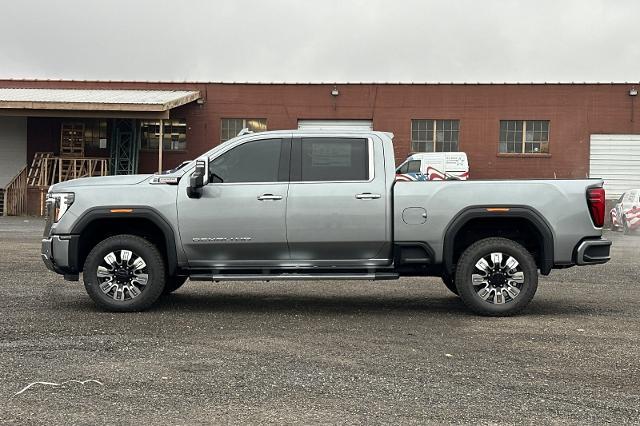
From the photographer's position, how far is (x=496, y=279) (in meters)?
7.88

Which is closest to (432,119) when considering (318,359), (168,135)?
(168,135)

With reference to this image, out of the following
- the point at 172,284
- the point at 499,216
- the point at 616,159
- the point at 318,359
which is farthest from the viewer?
the point at 616,159

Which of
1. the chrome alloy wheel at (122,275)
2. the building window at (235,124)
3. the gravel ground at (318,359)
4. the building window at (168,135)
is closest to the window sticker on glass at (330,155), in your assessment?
the gravel ground at (318,359)

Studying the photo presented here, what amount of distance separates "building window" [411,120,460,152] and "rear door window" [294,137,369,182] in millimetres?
23474

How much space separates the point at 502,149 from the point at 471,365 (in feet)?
86.8

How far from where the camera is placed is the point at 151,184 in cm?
805

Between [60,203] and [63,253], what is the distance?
57cm

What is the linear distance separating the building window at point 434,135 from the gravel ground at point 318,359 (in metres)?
21.8

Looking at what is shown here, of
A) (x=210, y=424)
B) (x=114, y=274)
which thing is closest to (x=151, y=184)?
(x=114, y=274)

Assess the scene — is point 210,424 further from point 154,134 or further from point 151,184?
point 154,134

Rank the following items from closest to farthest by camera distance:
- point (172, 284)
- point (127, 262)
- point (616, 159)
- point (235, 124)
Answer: point (127, 262) < point (172, 284) < point (616, 159) < point (235, 124)

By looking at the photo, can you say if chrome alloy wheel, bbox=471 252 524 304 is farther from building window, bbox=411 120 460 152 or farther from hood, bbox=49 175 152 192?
building window, bbox=411 120 460 152

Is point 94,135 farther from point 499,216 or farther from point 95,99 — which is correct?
point 499,216

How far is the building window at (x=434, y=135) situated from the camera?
31.1 m
